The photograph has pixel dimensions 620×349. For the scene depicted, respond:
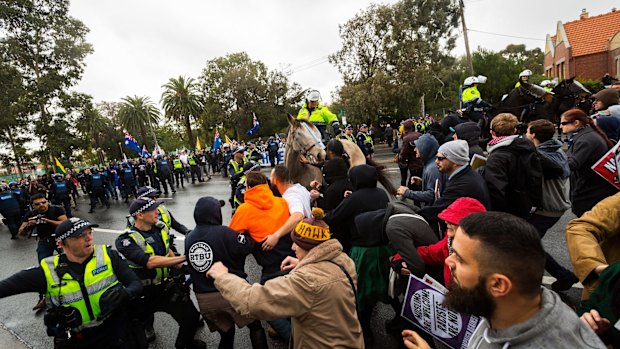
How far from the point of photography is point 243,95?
41.9m

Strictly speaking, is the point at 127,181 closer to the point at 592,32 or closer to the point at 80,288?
the point at 80,288

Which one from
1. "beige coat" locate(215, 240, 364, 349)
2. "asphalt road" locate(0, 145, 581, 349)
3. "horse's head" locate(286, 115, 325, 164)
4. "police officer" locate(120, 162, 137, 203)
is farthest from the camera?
"police officer" locate(120, 162, 137, 203)

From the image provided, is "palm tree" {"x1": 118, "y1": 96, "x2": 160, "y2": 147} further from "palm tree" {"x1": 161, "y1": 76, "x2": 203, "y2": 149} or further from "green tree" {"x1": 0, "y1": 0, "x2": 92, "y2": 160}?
"green tree" {"x1": 0, "y1": 0, "x2": 92, "y2": 160}

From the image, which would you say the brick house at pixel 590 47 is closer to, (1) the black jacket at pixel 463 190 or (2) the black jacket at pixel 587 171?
(2) the black jacket at pixel 587 171

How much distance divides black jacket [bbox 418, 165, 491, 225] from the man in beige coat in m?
1.45

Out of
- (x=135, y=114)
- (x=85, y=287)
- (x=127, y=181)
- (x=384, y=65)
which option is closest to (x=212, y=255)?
(x=85, y=287)

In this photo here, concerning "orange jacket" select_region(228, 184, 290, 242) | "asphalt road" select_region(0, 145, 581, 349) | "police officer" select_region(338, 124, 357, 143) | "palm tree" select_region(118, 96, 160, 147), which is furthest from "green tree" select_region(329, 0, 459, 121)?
"palm tree" select_region(118, 96, 160, 147)

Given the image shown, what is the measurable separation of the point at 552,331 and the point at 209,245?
260 centimetres

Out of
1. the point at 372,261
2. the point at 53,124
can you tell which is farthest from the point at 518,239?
the point at 53,124

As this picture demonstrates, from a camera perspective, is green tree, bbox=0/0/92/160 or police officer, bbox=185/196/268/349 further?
green tree, bbox=0/0/92/160

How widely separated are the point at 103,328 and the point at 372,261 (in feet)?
8.08

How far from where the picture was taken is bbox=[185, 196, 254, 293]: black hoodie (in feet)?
10.0

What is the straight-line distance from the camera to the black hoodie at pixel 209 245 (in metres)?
3.06

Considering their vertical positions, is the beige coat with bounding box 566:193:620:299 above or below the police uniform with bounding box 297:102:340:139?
below
